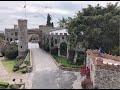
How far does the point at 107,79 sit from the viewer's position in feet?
93.7

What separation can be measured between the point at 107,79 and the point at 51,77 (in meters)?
11.0

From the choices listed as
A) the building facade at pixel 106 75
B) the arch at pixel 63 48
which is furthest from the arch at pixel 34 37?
the building facade at pixel 106 75

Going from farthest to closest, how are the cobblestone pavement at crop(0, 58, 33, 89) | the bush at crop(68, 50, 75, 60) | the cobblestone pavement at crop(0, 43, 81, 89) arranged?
1. the bush at crop(68, 50, 75, 60)
2. the cobblestone pavement at crop(0, 58, 33, 89)
3. the cobblestone pavement at crop(0, 43, 81, 89)

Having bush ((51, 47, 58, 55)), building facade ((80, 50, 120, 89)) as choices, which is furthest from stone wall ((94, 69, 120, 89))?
bush ((51, 47, 58, 55))

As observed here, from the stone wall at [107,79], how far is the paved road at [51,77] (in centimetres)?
435

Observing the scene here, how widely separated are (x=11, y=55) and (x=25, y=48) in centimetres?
330

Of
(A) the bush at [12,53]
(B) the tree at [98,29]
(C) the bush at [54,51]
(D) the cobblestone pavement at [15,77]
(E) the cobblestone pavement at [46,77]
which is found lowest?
(D) the cobblestone pavement at [15,77]

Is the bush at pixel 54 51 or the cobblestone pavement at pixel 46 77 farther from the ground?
the bush at pixel 54 51

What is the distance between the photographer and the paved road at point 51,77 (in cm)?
3350

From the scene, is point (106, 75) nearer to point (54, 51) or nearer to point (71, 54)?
point (71, 54)

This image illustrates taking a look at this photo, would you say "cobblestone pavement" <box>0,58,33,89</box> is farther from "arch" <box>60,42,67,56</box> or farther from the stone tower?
"arch" <box>60,42,67,56</box>

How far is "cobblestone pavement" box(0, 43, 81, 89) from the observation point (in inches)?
1326

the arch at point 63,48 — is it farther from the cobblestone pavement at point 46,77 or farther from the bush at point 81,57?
the bush at point 81,57

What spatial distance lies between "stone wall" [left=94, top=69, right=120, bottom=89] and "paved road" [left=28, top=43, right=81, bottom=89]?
4.35m
